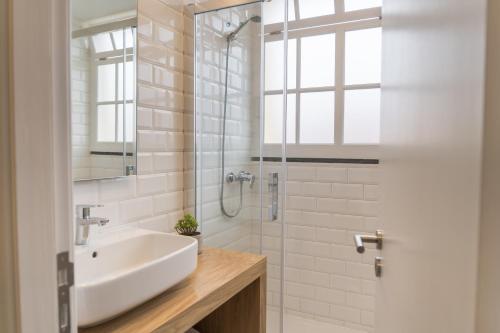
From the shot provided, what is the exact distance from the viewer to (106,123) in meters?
1.47

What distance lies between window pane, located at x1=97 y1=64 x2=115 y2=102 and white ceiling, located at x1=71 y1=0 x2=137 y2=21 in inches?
8.0

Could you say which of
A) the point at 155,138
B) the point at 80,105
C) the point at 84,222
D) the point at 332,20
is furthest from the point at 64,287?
the point at 332,20

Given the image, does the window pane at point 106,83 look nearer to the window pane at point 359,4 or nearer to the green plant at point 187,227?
the green plant at point 187,227

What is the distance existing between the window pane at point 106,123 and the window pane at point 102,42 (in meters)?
0.24

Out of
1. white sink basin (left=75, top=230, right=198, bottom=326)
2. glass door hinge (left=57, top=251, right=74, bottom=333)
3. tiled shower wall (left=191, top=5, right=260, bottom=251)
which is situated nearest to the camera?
glass door hinge (left=57, top=251, right=74, bottom=333)

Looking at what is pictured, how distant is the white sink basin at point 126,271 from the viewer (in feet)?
2.91

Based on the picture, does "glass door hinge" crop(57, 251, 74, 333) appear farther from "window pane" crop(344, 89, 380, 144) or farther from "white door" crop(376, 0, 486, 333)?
"window pane" crop(344, 89, 380, 144)

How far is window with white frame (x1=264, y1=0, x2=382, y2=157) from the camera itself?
2264 millimetres

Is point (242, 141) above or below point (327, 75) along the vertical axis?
below

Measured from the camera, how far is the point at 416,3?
675mm

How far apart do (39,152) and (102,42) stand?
3.73ft

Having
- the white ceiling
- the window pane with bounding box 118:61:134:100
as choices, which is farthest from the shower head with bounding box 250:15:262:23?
the window pane with bounding box 118:61:134:100

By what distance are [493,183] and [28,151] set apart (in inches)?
22.7

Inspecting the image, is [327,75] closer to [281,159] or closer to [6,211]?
[281,159]
